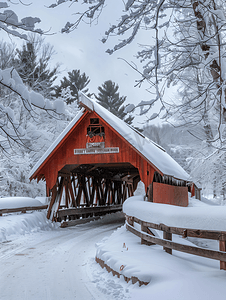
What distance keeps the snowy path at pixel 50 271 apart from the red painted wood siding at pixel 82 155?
397 cm

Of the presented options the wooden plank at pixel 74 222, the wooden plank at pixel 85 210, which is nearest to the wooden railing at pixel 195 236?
the wooden plank at pixel 74 222

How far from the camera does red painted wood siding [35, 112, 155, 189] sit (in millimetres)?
12609

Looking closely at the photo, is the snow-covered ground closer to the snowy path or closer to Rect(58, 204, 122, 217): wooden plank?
the snowy path

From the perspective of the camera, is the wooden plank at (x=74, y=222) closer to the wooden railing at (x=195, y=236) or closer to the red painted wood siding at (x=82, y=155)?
the red painted wood siding at (x=82, y=155)

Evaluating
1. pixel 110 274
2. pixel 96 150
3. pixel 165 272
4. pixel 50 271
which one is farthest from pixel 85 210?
pixel 165 272

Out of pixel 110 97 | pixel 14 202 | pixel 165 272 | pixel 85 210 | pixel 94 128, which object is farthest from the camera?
pixel 110 97

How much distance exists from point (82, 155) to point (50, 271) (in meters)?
7.47

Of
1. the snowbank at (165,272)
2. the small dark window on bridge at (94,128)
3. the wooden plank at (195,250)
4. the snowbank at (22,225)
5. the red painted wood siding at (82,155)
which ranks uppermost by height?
the small dark window on bridge at (94,128)

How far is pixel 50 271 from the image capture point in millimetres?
6180

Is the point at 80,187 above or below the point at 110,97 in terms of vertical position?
below

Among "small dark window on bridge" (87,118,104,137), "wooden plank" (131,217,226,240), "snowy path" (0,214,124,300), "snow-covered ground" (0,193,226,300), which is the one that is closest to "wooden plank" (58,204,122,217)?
"small dark window on bridge" (87,118,104,137)

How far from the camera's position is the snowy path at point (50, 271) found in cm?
480

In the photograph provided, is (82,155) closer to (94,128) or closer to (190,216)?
(94,128)

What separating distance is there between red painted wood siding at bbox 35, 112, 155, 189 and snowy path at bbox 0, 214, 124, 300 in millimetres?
3973
